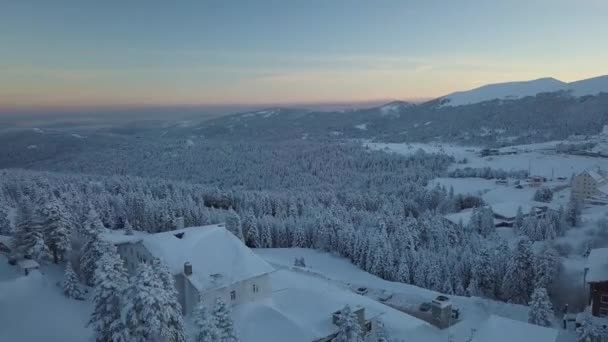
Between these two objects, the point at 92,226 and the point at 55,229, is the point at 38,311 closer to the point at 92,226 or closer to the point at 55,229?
the point at 92,226

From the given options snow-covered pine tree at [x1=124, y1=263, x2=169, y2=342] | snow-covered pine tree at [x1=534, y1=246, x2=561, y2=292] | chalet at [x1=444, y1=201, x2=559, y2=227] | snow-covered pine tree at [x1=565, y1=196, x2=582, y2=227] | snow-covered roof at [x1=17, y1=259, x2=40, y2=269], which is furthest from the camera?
chalet at [x1=444, y1=201, x2=559, y2=227]

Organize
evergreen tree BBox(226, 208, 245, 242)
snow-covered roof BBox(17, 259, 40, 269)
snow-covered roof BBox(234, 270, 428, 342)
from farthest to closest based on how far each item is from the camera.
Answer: evergreen tree BBox(226, 208, 245, 242), snow-covered roof BBox(17, 259, 40, 269), snow-covered roof BBox(234, 270, 428, 342)

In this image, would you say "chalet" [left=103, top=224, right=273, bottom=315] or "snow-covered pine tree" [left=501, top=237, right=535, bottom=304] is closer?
"chalet" [left=103, top=224, right=273, bottom=315]

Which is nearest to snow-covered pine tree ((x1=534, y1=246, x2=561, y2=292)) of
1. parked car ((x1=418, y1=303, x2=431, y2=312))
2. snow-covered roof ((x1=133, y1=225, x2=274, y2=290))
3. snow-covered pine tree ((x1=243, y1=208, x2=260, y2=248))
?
parked car ((x1=418, y1=303, x2=431, y2=312))

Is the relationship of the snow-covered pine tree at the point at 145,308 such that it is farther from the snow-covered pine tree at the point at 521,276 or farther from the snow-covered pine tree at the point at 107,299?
the snow-covered pine tree at the point at 521,276

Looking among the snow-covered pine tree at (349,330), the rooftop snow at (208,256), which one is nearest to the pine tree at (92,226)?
the rooftop snow at (208,256)

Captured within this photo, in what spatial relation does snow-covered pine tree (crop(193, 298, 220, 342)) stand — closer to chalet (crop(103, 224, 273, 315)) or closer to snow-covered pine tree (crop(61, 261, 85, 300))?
chalet (crop(103, 224, 273, 315))
